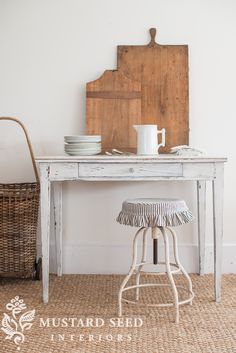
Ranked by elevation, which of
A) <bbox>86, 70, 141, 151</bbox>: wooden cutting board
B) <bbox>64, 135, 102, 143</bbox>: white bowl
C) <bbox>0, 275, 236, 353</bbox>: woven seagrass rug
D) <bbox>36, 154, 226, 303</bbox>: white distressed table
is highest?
<bbox>86, 70, 141, 151</bbox>: wooden cutting board

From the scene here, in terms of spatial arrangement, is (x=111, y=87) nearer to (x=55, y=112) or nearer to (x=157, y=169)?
(x=55, y=112)

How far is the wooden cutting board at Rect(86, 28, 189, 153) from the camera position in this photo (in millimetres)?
3707

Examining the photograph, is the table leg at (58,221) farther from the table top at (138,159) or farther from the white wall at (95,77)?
the table top at (138,159)

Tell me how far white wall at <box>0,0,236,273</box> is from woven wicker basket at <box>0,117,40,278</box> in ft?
1.04

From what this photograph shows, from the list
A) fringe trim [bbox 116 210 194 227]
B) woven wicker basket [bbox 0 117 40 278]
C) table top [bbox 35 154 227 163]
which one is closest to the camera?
fringe trim [bbox 116 210 194 227]

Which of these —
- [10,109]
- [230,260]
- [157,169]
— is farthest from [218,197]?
[10,109]

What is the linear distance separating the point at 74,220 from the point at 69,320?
113 cm

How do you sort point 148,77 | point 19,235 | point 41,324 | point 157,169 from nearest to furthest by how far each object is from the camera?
point 41,324
point 157,169
point 19,235
point 148,77

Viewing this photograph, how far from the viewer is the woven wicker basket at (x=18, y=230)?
3.44 metres

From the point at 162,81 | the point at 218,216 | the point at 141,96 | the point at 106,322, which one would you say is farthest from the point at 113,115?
the point at 106,322

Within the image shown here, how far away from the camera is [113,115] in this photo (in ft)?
12.2

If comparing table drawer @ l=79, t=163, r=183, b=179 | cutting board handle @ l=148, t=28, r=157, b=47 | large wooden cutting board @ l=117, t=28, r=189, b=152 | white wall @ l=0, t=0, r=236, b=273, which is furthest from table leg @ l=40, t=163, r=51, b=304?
cutting board handle @ l=148, t=28, r=157, b=47

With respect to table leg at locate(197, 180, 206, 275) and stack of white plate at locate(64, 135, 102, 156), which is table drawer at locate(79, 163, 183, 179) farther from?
table leg at locate(197, 180, 206, 275)

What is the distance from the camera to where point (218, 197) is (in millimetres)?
3117
